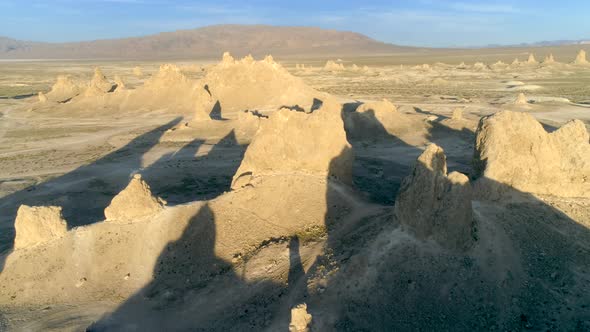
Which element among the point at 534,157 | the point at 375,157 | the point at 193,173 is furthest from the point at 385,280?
the point at 375,157

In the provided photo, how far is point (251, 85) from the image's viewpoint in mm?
58906

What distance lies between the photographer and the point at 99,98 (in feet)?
213

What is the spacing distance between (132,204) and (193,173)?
13.0 metres

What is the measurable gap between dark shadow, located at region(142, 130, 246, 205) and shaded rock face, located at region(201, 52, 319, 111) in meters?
18.0

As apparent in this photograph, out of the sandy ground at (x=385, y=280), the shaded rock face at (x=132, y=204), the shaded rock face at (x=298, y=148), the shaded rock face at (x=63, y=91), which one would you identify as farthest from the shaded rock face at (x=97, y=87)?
the shaded rock face at (x=132, y=204)

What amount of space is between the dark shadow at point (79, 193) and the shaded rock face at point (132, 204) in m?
5.29

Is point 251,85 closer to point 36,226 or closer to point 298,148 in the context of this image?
point 298,148

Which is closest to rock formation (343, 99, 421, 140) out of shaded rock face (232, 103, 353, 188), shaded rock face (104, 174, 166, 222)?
shaded rock face (232, 103, 353, 188)

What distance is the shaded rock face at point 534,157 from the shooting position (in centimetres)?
1814

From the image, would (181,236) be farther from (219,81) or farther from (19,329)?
(219,81)

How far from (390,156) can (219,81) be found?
106 ft

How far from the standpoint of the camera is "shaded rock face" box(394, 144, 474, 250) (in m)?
15.0

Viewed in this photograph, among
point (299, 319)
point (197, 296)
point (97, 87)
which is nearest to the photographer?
point (299, 319)

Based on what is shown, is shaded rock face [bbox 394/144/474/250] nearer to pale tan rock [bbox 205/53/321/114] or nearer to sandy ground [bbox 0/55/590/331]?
sandy ground [bbox 0/55/590/331]
